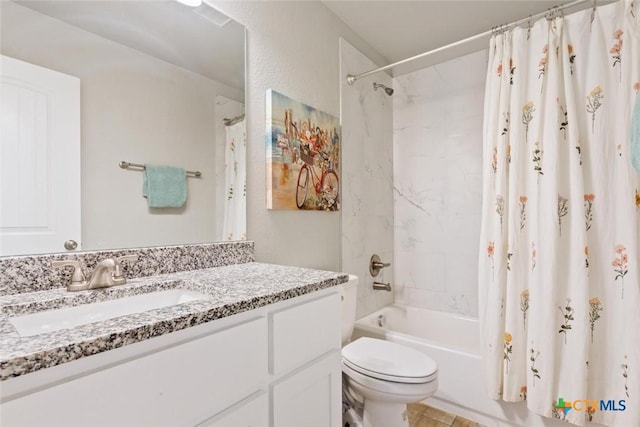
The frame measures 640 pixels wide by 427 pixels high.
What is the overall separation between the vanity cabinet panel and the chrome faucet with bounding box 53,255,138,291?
41 cm

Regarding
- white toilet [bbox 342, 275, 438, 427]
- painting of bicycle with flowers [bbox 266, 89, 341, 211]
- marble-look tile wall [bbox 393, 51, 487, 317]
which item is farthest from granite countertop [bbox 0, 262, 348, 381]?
marble-look tile wall [bbox 393, 51, 487, 317]

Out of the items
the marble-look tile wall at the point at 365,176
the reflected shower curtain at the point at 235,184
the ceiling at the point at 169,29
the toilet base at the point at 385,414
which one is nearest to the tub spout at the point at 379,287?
the marble-look tile wall at the point at 365,176

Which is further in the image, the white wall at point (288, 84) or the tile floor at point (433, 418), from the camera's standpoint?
the tile floor at point (433, 418)

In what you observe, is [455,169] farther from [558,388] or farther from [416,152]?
[558,388]

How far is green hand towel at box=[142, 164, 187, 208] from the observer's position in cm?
107

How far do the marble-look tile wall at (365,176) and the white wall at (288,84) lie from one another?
11cm

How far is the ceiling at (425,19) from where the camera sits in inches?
72.6

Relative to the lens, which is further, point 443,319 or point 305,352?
point 443,319

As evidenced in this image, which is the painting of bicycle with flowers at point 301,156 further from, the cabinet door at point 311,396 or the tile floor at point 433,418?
the tile floor at point 433,418

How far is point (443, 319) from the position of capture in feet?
7.66

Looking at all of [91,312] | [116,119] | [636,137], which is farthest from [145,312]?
[636,137]

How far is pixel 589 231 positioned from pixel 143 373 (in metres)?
1.82

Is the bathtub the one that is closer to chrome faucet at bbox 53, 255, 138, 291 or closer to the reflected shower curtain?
the reflected shower curtain


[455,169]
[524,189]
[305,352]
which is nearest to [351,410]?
[305,352]
